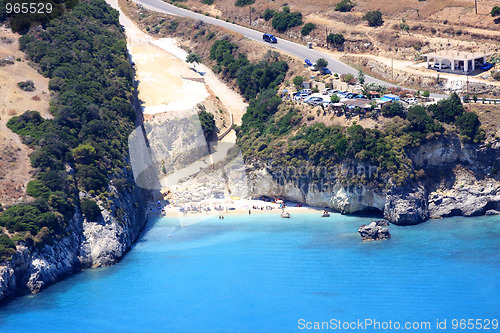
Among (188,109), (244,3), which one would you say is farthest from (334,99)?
(244,3)

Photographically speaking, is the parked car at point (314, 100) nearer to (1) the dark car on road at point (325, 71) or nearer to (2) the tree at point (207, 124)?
(1) the dark car on road at point (325, 71)

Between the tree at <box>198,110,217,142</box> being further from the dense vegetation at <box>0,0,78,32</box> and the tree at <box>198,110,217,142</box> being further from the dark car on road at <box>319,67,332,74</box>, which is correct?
the dense vegetation at <box>0,0,78,32</box>

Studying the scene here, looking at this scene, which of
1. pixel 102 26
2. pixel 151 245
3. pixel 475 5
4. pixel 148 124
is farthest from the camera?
pixel 102 26

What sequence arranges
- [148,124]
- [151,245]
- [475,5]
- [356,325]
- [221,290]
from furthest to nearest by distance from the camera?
[475,5] < [148,124] < [151,245] < [221,290] < [356,325]

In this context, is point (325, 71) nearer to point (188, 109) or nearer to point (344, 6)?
point (188, 109)

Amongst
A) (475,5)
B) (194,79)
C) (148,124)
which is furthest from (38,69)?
(475,5)

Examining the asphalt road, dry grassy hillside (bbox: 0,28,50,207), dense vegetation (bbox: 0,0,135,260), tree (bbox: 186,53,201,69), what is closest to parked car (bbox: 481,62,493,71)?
the asphalt road

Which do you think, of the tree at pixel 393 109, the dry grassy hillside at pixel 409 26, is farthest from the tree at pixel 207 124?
the dry grassy hillside at pixel 409 26

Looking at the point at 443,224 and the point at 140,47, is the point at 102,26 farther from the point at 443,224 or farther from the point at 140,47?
the point at 443,224
